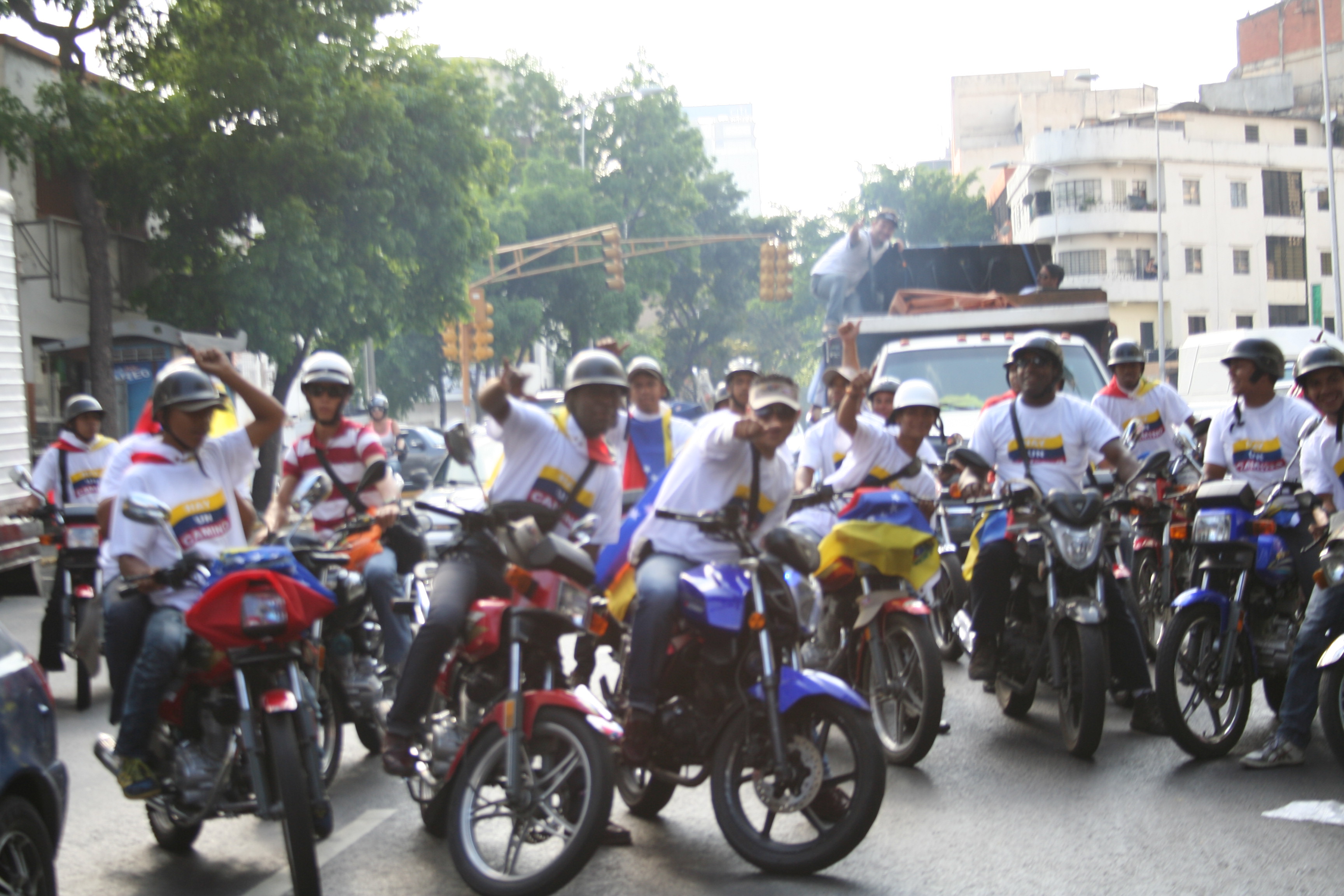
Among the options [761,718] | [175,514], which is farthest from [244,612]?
[761,718]

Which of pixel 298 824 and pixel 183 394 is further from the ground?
pixel 183 394

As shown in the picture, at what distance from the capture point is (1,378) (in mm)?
14148

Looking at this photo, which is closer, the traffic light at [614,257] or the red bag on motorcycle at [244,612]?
the red bag on motorcycle at [244,612]

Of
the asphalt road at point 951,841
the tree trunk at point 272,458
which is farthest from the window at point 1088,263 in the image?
the asphalt road at point 951,841

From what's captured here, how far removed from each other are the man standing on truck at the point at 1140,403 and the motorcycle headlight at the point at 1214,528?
3.66 meters

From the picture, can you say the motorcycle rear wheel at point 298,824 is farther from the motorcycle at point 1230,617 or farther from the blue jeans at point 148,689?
the motorcycle at point 1230,617

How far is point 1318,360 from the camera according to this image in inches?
260

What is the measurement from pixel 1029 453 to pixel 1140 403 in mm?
3071

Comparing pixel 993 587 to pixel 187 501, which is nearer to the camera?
pixel 187 501

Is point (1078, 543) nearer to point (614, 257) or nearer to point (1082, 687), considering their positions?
point (1082, 687)

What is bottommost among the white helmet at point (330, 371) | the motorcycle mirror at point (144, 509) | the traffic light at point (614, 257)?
the motorcycle mirror at point (144, 509)

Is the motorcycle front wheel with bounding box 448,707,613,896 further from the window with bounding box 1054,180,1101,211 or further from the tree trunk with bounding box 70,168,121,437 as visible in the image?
the window with bounding box 1054,180,1101,211

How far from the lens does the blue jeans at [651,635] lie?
5145 mm

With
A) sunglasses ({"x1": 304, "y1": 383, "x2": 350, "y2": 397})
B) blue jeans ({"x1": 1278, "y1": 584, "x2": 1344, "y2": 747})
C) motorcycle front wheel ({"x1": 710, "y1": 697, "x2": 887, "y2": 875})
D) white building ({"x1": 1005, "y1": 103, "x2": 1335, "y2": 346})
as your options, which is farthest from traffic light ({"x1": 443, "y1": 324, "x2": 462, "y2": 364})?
white building ({"x1": 1005, "y1": 103, "x2": 1335, "y2": 346})
